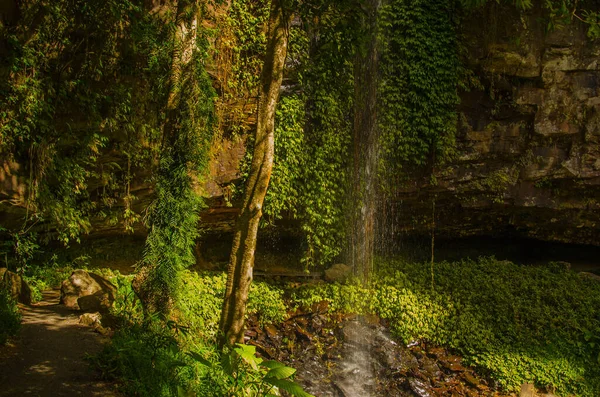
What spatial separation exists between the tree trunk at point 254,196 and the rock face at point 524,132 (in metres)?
5.56

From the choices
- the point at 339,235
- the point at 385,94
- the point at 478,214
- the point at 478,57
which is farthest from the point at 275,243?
the point at 478,57

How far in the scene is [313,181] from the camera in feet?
32.7

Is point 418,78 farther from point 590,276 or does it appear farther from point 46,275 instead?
point 46,275

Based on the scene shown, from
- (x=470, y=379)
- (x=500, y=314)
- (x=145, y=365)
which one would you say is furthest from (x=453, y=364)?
(x=145, y=365)

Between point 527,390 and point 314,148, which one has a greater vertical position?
point 314,148

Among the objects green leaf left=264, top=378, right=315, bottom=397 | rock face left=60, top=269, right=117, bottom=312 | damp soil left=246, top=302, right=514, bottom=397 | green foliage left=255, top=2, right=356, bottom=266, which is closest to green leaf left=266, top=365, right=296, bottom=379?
green leaf left=264, top=378, right=315, bottom=397

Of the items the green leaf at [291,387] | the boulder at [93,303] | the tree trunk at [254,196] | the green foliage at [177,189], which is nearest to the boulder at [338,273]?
the green foliage at [177,189]

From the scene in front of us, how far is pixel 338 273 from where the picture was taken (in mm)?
10305

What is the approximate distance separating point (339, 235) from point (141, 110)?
15.6 ft

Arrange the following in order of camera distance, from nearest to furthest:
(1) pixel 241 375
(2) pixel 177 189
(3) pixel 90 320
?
(1) pixel 241 375 → (3) pixel 90 320 → (2) pixel 177 189

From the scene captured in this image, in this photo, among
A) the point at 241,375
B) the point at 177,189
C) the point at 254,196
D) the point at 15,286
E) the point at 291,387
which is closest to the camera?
the point at 291,387

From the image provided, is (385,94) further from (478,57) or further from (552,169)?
(552,169)

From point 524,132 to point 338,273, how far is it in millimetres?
5189

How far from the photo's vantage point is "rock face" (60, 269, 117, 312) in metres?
6.65
